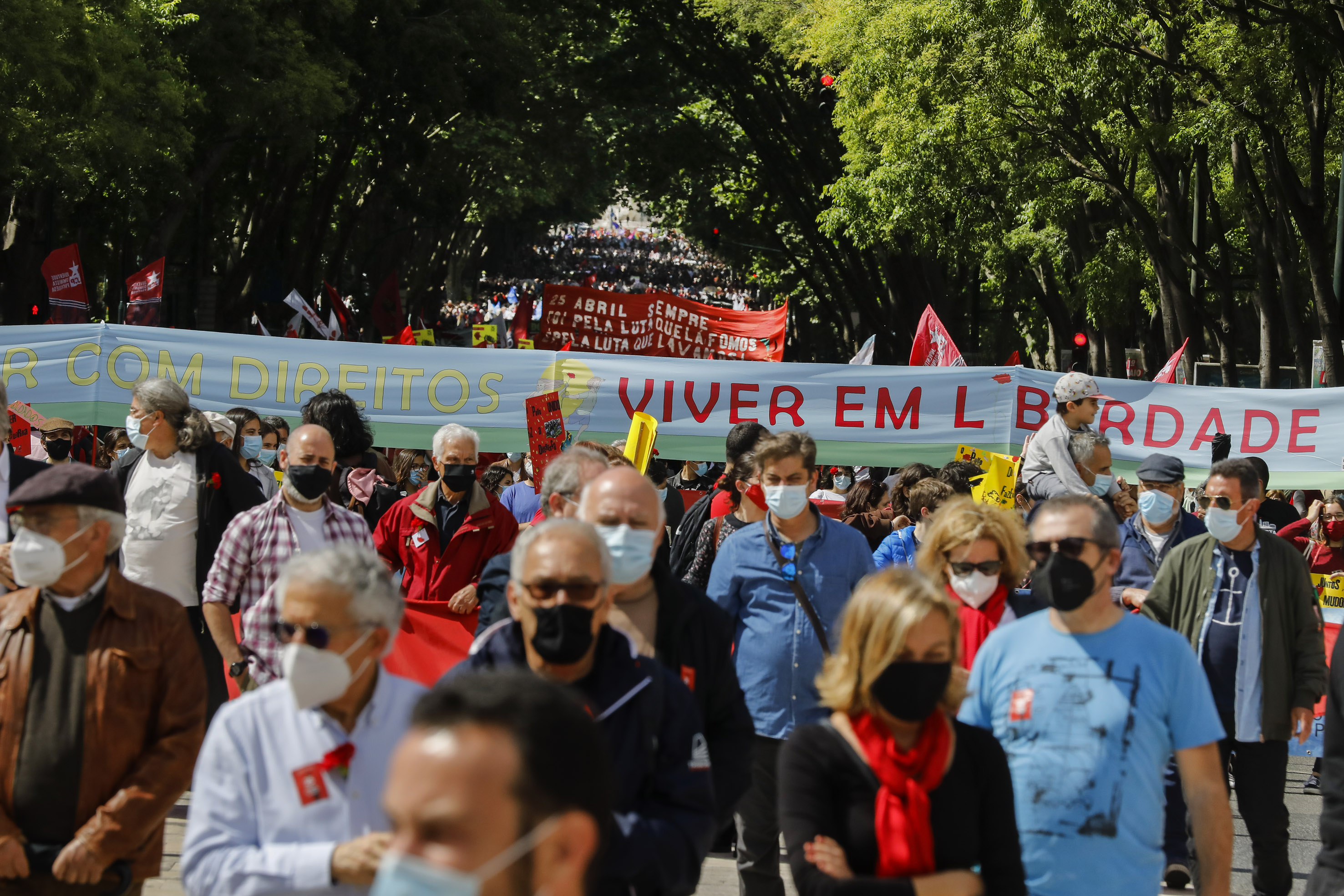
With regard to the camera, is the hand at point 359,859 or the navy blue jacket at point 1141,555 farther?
the navy blue jacket at point 1141,555

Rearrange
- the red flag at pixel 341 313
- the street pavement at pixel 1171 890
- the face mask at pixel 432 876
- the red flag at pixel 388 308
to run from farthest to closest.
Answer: the red flag at pixel 388 308 → the red flag at pixel 341 313 → the street pavement at pixel 1171 890 → the face mask at pixel 432 876

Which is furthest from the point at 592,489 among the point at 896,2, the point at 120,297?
the point at 120,297

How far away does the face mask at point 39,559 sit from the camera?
3820mm

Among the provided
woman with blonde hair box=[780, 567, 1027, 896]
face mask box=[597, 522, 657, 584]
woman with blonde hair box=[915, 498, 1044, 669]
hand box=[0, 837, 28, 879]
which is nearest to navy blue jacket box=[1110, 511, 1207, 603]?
woman with blonde hair box=[915, 498, 1044, 669]

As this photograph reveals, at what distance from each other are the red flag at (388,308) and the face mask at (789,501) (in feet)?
86.9

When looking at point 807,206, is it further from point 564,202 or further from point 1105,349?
point 564,202

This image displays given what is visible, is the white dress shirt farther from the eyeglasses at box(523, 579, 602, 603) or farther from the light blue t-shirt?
the light blue t-shirt

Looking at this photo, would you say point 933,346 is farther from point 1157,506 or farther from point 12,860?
point 12,860

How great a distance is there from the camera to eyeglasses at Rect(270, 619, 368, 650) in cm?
319

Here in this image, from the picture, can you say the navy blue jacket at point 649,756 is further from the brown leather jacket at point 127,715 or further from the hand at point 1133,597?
the hand at point 1133,597

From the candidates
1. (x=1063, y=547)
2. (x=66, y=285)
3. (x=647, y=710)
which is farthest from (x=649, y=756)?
(x=66, y=285)

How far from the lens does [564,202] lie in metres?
50.6

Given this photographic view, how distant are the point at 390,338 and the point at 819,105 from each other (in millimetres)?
10329

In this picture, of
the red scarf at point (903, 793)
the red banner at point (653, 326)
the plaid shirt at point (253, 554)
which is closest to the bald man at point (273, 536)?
the plaid shirt at point (253, 554)
